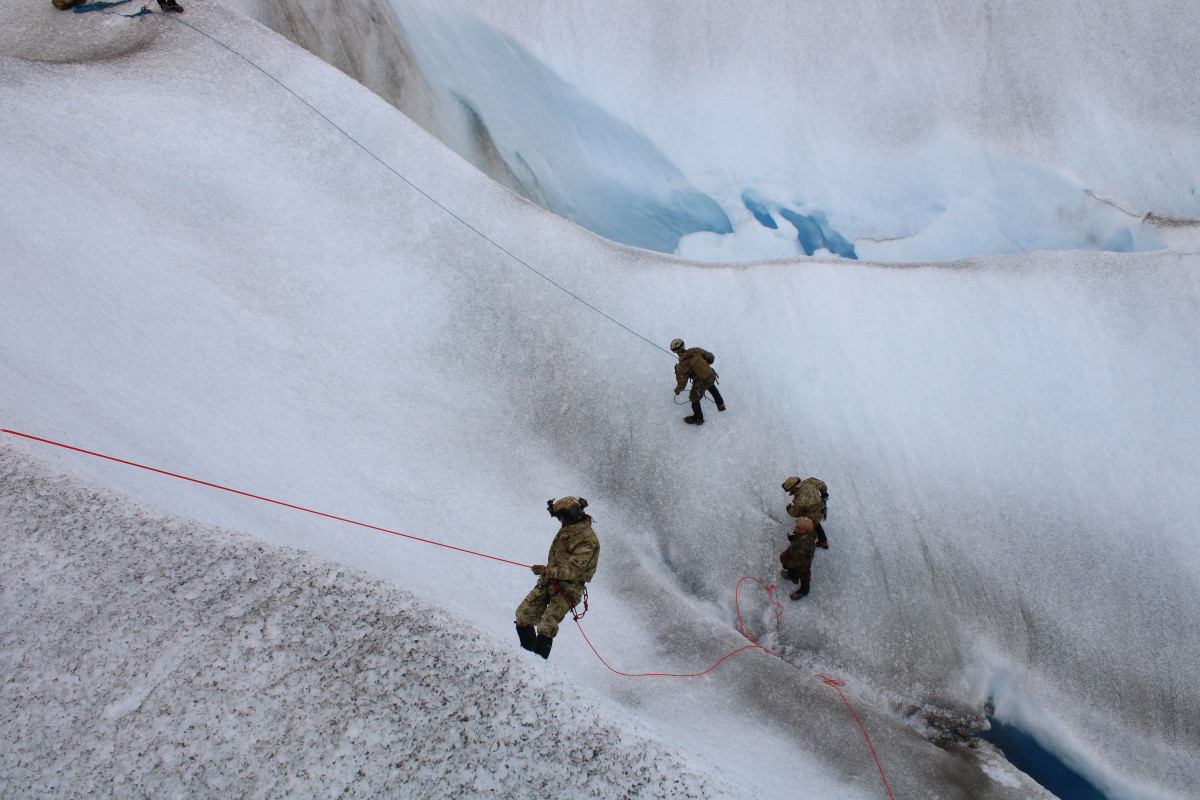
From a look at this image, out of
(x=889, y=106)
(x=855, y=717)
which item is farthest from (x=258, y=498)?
(x=889, y=106)

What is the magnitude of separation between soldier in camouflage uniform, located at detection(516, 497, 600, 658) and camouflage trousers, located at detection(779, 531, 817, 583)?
1.98m

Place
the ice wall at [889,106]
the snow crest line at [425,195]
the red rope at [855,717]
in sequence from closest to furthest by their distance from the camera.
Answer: the red rope at [855,717] → the snow crest line at [425,195] → the ice wall at [889,106]

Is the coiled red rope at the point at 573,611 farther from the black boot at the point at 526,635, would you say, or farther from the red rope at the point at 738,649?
the black boot at the point at 526,635

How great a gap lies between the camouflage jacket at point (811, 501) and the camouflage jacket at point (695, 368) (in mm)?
1273

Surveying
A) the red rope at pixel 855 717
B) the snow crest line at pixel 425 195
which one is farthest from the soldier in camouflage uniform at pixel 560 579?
the snow crest line at pixel 425 195

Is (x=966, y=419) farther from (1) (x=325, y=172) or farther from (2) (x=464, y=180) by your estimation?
(1) (x=325, y=172)

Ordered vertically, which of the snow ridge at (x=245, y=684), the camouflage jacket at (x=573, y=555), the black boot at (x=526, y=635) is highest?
the camouflage jacket at (x=573, y=555)

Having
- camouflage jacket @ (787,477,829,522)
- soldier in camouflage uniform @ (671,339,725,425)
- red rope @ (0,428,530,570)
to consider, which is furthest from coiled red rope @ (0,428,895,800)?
soldier in camouflage uniform @ (671,339,725,425)

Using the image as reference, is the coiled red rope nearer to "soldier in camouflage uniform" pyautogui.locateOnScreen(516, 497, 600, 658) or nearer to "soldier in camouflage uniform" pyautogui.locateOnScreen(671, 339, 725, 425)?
"soldier in camouflage uniform" pyautogui.locateOnScreen(516, 497, 600, 658)

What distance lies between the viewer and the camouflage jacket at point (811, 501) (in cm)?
505

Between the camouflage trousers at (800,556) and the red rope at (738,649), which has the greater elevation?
the camouflage trousers at (800,556)

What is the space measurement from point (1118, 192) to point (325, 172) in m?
9.03

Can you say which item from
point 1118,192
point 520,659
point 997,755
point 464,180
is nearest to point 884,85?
point 1118,192

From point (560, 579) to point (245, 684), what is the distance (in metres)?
1.73
